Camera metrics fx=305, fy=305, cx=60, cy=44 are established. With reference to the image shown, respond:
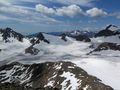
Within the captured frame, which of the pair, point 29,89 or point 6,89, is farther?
point 29,89
